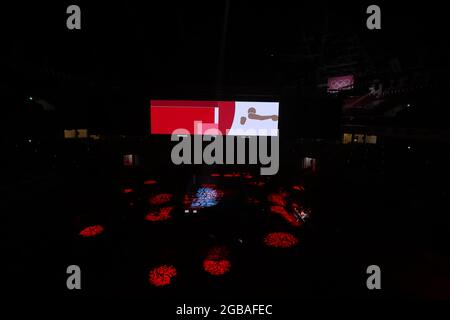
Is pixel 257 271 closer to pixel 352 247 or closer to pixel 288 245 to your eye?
pixel 288 245

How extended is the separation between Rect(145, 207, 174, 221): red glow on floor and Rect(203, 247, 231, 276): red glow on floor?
836 millimetres

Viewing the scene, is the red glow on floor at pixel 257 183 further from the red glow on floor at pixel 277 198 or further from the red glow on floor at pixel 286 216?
the red glow on floor at pixel 286 216

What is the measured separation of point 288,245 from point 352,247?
0.67 m

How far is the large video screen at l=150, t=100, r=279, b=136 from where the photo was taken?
5.16 metres

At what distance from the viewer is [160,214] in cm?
292

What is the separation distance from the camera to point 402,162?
426cm

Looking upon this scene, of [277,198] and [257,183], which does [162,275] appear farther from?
[257,183]

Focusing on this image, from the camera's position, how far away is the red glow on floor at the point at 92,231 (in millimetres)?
2578

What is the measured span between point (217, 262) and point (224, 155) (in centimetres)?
338

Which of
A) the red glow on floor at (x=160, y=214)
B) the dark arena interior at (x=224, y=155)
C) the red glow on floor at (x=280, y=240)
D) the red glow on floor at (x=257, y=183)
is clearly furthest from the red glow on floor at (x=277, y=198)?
the red glow on floor at (x=160, y=214)

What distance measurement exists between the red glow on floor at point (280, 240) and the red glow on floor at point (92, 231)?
1842mm
